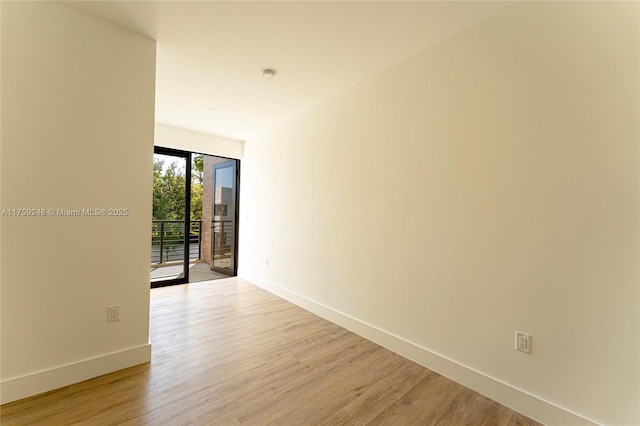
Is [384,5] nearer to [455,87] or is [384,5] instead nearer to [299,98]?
[455,87]

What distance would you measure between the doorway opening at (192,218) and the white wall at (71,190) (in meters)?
2.22

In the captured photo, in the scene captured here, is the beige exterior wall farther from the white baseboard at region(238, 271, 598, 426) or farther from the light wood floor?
the white baseboard at region(238, 271, 598, 426)

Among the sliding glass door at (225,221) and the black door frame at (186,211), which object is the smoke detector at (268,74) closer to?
the black door frame at (186,211)

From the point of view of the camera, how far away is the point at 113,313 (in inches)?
84.0

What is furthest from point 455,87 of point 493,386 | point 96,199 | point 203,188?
point 203,188

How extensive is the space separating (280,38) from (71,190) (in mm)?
1936

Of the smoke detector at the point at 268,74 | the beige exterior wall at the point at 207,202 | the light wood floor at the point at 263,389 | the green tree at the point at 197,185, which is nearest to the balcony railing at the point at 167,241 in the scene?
the green tree at the point at 197,185

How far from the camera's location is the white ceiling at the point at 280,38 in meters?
1.92

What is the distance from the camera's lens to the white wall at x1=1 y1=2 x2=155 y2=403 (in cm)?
178

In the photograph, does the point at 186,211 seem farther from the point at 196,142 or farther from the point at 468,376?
the point at 468,376

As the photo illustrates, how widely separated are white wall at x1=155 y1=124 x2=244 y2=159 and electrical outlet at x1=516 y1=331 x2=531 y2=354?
193 inches

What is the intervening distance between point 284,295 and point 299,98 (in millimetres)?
2691

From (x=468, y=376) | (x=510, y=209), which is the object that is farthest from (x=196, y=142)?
(x=468, y=376)

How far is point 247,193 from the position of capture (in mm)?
5156
